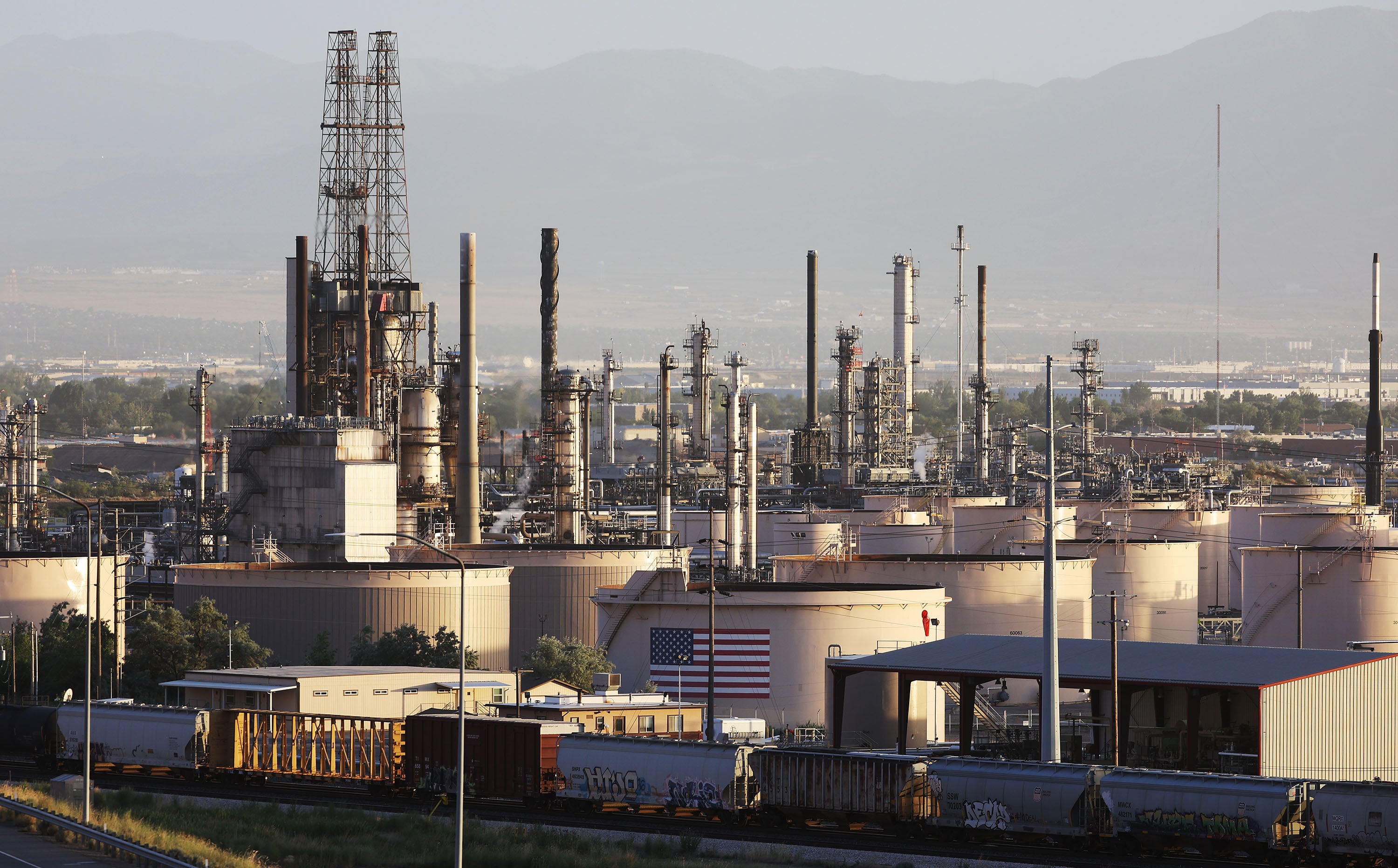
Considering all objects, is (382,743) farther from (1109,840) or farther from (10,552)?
(10,552)

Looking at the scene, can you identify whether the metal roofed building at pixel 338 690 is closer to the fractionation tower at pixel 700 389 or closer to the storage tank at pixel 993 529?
the storage tank at pixel 993 529

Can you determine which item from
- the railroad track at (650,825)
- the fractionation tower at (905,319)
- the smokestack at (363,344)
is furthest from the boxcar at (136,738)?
the fractionation tower at (905,319)

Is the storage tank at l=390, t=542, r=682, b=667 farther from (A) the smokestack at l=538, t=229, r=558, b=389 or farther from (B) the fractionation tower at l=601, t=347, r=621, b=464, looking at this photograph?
(B) the fractionation tower at l=601, t=347, r=621, b=464

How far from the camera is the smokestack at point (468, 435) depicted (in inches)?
3381

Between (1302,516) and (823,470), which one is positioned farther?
(823,470)

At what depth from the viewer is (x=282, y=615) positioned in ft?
226

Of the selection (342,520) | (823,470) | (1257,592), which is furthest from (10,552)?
(823,470)

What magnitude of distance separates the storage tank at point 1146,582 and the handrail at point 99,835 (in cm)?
5332

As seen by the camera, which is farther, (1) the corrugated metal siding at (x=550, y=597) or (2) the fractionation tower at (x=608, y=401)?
(2) the fractionation tower at (x=608, y=401)

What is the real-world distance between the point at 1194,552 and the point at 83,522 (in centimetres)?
5504

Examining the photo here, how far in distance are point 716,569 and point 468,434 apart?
12470 mm

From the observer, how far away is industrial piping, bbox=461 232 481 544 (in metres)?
85.9

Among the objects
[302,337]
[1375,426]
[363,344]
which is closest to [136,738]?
[363,344]

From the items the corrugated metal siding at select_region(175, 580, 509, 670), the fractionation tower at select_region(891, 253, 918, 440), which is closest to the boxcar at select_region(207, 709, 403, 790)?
the corrugated metal siding at select_region(175, 580, 509, 670)
